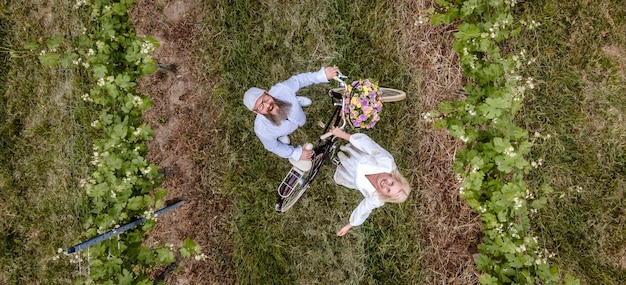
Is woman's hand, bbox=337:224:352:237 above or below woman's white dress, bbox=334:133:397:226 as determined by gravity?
below

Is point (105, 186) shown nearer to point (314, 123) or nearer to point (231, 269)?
point (231, 269)

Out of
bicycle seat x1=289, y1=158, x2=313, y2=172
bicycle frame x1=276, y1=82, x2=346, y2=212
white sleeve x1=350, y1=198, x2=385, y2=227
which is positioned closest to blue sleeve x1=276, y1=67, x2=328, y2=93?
bicycle frame x1=276, y1=82, x2=346, y2=212

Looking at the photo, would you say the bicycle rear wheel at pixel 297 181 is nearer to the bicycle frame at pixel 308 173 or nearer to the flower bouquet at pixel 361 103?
the bicycle frame at pixel 308 173

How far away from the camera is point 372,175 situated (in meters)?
4.26

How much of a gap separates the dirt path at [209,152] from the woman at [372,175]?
1.28m

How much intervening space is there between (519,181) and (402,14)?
8.84 ft

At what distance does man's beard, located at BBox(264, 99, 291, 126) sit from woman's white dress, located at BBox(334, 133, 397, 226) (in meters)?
0.78

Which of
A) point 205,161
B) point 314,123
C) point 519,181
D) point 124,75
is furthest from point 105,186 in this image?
point 519,181

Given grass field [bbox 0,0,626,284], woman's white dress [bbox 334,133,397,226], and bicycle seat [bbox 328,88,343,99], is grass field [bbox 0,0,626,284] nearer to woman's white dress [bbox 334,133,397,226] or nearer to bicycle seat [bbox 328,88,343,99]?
bicycle seat [bbox 328,88,343,99]

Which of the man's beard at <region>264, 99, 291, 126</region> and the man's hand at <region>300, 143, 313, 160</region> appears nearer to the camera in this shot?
the man's beard at <region>264, 99, 291, 126</region>

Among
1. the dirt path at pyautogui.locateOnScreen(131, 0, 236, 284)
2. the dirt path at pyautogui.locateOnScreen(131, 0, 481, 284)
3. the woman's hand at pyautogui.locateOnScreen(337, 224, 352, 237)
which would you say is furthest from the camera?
the dirt path at pyautogui.locateOnScreen(131, 0, 236, 284)

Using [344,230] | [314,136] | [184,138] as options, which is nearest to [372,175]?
[344,230]

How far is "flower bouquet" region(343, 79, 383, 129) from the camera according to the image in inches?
169

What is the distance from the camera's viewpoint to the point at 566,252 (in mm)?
5277
